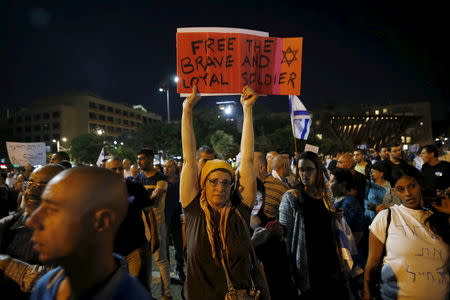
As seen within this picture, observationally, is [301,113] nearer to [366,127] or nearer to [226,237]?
[226,237]

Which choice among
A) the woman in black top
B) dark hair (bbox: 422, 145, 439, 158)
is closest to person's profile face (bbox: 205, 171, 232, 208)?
the woman in black top

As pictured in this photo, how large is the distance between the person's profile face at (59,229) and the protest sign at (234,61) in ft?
7.90

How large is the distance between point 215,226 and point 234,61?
2044mm

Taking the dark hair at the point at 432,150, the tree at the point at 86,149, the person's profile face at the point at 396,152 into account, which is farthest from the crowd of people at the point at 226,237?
the tree at the point at 86,149

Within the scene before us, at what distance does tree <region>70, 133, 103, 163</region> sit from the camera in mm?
56938

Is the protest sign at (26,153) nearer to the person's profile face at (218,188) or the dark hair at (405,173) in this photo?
the person's profile face at (218,188)

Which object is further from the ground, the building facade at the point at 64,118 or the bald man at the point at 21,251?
the building facade at the point at 64,118

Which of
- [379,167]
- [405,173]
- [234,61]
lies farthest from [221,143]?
[405,173]

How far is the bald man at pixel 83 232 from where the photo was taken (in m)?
1.24

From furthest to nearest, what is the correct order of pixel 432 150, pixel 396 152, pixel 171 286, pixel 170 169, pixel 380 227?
pixel 396 152 → pixel 170 169 → pixel 432 150 → pixel 171 286 → pixel 380 227

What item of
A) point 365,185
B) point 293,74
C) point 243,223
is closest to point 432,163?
point 365,185

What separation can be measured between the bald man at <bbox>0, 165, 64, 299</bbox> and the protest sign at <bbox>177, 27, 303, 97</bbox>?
1.67m

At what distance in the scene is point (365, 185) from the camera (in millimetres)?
5730

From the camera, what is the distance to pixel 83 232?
1251mm
